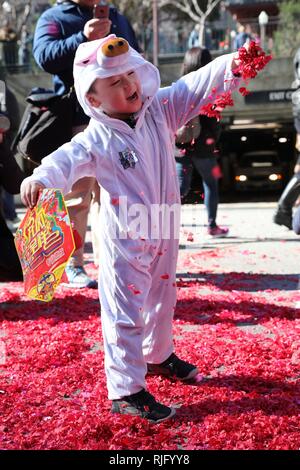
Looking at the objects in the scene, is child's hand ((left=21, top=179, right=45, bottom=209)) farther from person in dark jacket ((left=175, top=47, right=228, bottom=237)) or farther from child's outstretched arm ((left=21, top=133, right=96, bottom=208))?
person in dark jacket ((left=175, top=47, right=228, bottom=237))

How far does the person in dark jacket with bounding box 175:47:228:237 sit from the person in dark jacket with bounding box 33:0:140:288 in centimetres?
135

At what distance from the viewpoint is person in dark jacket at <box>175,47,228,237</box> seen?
22.3 feet

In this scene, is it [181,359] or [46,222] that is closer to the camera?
[46,222]

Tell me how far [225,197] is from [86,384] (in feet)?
36.1

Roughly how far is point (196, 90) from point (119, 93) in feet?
1.29

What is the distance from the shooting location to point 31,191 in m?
2.95

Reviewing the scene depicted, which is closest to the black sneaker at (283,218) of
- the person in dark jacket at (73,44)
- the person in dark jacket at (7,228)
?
the person in dark jacket at (73,44)

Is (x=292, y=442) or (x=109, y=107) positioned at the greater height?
(x=109, y=107)

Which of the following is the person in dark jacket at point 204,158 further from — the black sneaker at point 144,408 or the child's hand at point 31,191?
the child's hand at point 31,191

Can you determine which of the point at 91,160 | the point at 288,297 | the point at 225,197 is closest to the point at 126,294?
the point at 91,160

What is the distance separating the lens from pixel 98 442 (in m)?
2.93

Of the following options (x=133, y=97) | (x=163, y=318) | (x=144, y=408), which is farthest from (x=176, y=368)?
(x=133, y=97)

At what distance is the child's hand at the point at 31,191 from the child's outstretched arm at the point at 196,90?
75 cm
